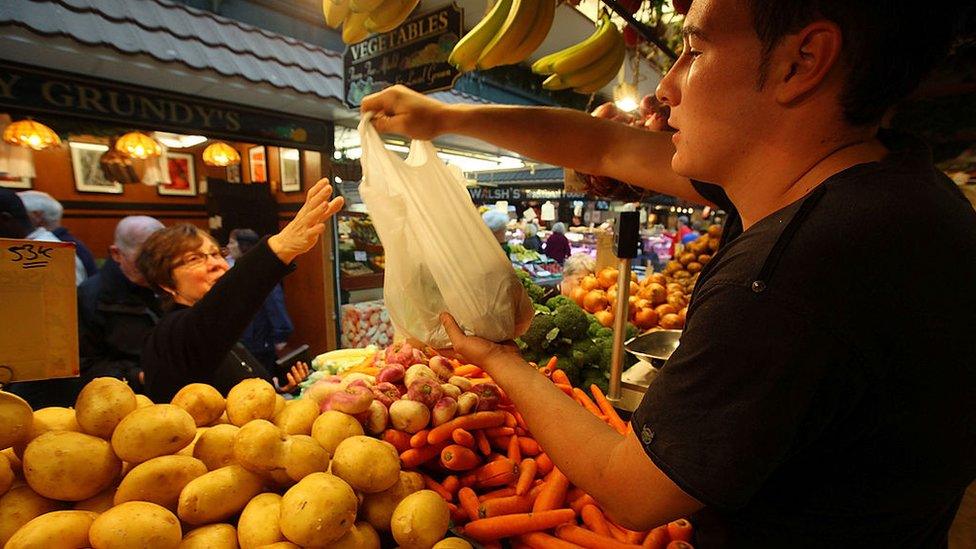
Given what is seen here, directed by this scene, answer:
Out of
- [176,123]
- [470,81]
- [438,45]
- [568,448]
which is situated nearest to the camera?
[568,448]

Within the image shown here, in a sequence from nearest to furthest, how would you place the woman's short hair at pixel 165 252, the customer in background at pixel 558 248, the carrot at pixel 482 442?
the carrot at pixel 482 442
the woman's short hair at pixel 165 252
the customer in background at pixel 558 248

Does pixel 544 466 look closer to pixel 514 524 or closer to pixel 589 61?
pixel 514 524

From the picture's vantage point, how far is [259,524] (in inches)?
36.7

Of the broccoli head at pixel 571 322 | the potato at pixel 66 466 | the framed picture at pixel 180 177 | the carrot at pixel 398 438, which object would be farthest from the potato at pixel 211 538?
the framed picture at pixel 180 177

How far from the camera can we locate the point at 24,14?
2699mm

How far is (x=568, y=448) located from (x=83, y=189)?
8963mm

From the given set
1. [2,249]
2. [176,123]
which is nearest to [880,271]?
[2,249]

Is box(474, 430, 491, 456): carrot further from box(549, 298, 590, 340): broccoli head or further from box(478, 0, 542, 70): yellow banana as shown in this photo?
box(478, 0, 542, 70): yellow banana

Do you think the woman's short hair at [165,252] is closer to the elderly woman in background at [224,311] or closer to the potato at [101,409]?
the elderly woman in background at [224,311]

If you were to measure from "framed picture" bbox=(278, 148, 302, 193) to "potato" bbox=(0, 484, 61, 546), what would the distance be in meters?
6.02

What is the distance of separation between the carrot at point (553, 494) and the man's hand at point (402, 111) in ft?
3.85

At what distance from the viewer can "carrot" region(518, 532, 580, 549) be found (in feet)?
4.15

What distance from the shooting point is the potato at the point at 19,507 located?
868 mm

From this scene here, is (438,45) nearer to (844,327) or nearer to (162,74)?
(162,74)
